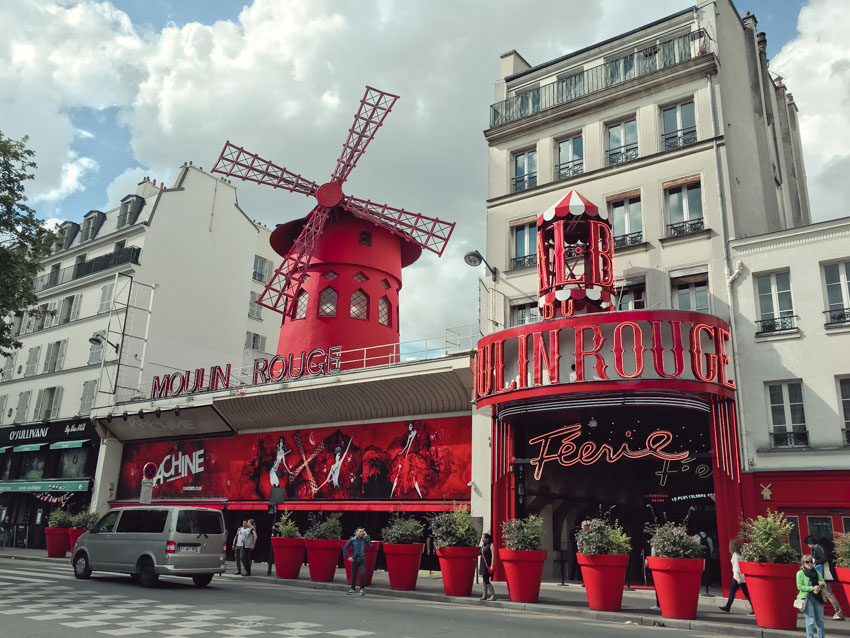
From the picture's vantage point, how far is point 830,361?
44.6 feet

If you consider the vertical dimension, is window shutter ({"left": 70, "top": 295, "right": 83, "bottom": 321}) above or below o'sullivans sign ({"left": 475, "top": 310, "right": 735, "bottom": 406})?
above

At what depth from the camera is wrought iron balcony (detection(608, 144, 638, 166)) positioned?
1747 centimetres

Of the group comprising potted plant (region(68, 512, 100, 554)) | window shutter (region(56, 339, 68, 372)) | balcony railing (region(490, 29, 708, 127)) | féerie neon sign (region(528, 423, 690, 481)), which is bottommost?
potted plant (region(68, 512, 100, 554))

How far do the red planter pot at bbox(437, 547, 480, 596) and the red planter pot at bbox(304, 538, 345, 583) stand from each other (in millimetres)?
3185

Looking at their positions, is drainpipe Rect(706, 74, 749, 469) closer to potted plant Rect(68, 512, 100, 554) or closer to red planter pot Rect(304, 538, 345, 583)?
red planter pot Rect(304, 538, 345, 583)

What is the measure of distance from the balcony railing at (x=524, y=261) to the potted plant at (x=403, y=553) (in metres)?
7.40

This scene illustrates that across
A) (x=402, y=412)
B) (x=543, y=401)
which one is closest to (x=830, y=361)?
(x=543, y=401)

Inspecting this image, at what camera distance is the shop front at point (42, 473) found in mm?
27469

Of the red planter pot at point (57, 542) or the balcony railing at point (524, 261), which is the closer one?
the balcony railing at point (524, 261)

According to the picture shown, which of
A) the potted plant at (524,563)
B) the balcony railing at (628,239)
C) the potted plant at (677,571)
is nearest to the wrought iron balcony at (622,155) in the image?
the balcony railing at (628,239)

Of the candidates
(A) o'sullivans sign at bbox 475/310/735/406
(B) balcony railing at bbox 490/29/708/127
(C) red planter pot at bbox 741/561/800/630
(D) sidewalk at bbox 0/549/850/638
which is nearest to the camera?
(C) red planter pot at bbox 741/561/800/630

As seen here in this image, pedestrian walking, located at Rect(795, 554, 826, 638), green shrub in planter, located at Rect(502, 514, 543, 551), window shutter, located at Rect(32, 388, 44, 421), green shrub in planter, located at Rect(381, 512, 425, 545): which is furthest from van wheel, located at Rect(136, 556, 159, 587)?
window shutter, located at Rect(32, 388, 44, 421)

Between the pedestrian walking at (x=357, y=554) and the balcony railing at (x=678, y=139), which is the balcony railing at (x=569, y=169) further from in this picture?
the pedestrian walking at (x=357, y=554)

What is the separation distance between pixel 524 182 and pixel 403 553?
10.5 m
